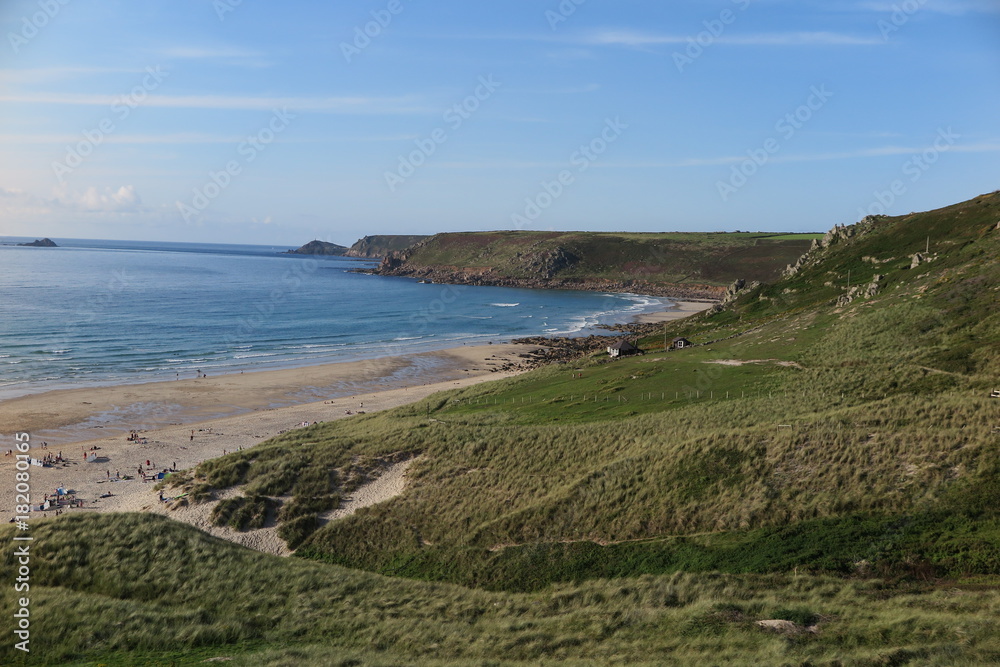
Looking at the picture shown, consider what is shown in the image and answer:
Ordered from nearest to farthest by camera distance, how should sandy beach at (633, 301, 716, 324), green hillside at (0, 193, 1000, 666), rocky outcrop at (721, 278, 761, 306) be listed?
green hillside at (0, 193, 1000, 666) < rocky outcrop at (721, 278, 761, 306) < sandy beach at (633, 301, 716, 324)

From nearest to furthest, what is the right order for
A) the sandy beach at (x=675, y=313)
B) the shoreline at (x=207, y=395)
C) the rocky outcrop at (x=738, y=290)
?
1. the shoreline at (x=207, y=395)
2. the rocky outcrop at (x=738, y=290)
3. the sandy beach at (x=675, y=313)

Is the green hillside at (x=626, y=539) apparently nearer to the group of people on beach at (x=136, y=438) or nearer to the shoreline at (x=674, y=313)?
the group of people on beach at (x=136, y=438)

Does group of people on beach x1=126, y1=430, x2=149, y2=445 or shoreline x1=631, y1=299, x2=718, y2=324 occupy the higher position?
shoreline x1=631, y1=299, x2=718, y2=324

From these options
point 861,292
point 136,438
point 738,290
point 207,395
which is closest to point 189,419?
point 136,438

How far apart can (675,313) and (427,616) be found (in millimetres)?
138114

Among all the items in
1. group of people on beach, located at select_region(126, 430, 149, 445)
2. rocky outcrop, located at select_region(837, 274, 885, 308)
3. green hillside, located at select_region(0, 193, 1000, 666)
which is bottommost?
group of people on beach, located at select_region(126, 430, 149, 445)

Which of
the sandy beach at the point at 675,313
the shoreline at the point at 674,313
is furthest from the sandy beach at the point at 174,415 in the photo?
the sandy beach at the point at 675,313

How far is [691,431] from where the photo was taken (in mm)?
36562

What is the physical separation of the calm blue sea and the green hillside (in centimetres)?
5022

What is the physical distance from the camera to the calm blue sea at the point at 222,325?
8594 cm

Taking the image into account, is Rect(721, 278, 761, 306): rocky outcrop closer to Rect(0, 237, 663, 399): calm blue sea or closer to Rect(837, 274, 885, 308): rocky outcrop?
Rect(837, 274, 885, 308): rocky outcrop

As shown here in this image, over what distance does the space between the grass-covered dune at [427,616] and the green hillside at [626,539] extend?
10 cm

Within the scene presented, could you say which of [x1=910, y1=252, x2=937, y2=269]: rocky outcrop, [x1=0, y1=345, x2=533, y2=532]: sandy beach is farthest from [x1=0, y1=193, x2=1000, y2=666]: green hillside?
[x1=910, y1=252, x2=937, y2=269]: rocky outcrop

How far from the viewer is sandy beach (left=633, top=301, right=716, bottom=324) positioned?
138 m
